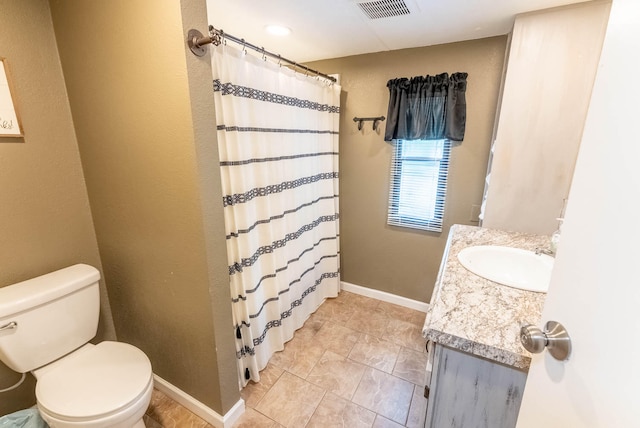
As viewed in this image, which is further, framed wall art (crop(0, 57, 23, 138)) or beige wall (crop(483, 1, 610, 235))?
beige wall (crop(483, 1, 610, 235))

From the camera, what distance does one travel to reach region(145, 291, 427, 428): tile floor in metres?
1.59

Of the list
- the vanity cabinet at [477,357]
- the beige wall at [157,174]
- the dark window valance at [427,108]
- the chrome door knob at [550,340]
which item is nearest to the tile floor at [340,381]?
the beige wall at [157,174]

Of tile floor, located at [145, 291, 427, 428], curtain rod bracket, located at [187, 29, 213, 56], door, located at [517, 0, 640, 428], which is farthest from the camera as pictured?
tile floor, located at [145, 291, 427, 428]

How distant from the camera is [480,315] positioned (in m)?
0.93

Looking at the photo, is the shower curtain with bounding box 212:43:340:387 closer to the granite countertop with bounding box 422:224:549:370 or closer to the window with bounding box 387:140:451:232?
the window with bounding box 387:140:451:232

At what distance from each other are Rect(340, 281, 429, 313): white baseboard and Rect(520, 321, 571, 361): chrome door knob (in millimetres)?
1985

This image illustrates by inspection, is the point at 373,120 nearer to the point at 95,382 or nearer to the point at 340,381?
the point at 340,381

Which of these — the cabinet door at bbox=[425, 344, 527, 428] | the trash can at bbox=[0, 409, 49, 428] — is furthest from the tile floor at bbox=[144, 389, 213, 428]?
the cabinet door at bbox=[425, 344, 527, 428]

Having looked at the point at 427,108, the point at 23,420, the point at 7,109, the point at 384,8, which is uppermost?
the point at 384,8

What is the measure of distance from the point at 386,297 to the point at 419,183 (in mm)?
1124

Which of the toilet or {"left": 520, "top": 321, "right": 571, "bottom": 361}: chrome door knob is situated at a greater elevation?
{"left": 520, "top": 321, "right": 571, "bottom": 361}: chrome door knob

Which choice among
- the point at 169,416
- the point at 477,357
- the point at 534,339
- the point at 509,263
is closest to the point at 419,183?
the point at 509,263

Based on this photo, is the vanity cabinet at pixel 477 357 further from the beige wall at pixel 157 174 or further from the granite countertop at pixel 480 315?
the beige wall at pixel 157 174

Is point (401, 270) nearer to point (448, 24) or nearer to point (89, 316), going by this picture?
point (448, 24)
